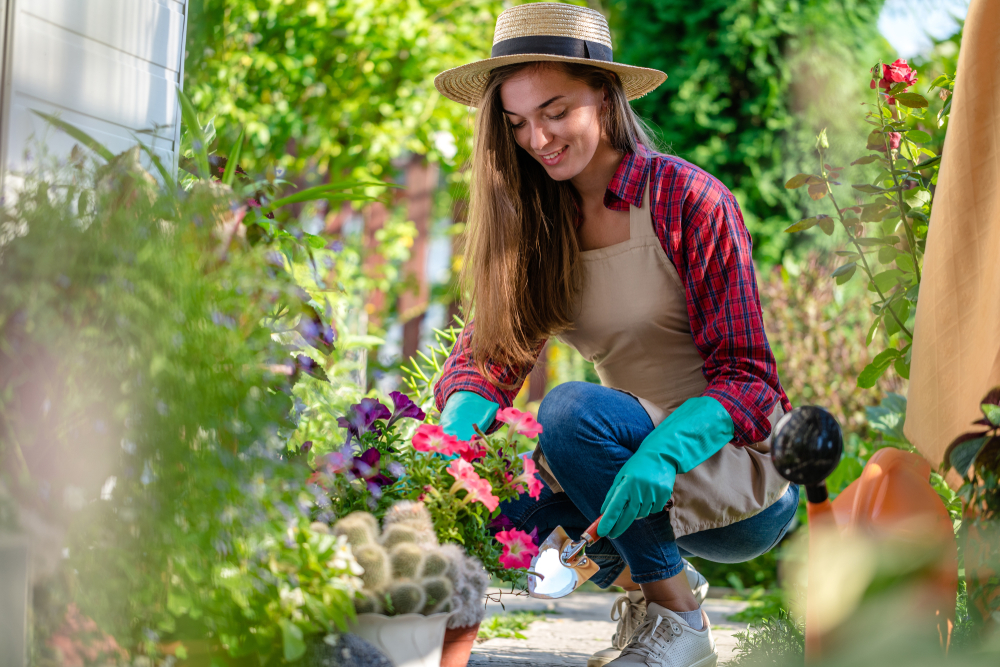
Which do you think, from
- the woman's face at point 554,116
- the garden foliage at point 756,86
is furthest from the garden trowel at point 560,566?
the garden foliage at point 756,86

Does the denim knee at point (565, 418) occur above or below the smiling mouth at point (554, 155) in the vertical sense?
below

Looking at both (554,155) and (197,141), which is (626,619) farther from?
(197,141)

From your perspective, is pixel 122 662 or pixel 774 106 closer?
pixel 122 662

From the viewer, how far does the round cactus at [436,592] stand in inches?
41.4

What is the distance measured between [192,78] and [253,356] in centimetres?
88

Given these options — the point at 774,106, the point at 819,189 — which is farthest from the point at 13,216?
the point at 774,106

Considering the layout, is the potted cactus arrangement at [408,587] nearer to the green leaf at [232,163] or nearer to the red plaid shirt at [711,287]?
the green leaf at [232,163]

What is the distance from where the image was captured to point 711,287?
5.20 ft

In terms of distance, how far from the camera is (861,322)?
4000 millimetres

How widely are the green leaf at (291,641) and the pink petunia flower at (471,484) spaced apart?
0.31 meters

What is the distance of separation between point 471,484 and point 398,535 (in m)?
0.14

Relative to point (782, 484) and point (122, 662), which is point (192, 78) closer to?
point (122, 662)

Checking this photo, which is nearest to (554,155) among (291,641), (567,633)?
(291,641)

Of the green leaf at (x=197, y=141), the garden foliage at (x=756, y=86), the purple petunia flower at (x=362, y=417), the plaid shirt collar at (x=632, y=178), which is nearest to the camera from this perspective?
the green leaf at (x=197, y=141)
